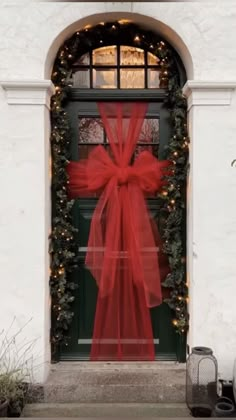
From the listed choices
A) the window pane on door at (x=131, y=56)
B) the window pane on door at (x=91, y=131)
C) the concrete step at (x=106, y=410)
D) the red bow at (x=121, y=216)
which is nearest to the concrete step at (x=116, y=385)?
the concrete step at (x=106, y=410)

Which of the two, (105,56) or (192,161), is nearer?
(192,161)

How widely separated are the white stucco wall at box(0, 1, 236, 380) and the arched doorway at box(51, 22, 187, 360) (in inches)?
10.0

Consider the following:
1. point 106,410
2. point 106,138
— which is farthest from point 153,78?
point 106,410

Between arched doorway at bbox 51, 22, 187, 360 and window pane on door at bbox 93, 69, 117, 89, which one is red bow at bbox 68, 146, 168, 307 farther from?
window pane on door at bbox 93, 69, 117, 89

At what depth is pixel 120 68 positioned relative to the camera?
434 centimetres

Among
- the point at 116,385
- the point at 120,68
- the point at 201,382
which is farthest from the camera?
the point at 120,68

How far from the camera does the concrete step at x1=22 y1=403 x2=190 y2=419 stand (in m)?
3.62

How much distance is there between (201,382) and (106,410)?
84 cm

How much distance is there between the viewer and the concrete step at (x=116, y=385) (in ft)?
12.6

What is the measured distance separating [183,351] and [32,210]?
2.00 meters

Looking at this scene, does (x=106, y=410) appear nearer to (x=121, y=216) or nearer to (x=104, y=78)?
(x=121, y=216)

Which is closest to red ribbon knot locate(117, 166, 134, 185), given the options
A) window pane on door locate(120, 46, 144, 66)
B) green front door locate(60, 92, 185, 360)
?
green front door locate(60, 92, 185, 360)

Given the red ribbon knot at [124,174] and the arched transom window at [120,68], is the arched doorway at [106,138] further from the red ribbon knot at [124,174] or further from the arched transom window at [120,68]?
the red ribbon knot at [124,174]

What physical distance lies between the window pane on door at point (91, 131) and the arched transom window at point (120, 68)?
1.10 feet
